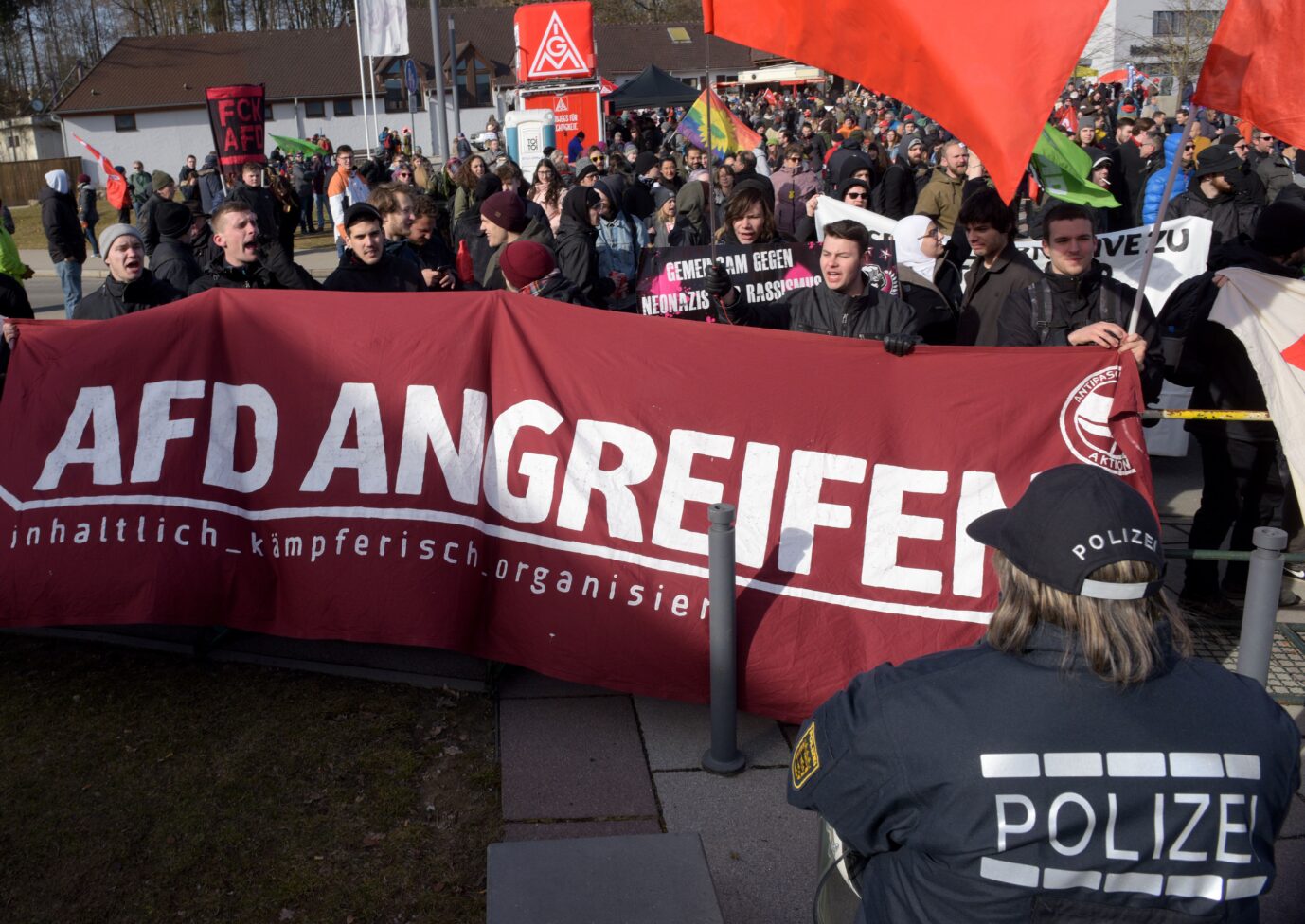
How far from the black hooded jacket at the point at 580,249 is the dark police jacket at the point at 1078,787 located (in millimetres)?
6200

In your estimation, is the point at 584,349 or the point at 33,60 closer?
the point at 584,349

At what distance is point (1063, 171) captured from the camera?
887 centimetres

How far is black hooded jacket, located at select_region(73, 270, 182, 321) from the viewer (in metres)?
Answer: 5.62

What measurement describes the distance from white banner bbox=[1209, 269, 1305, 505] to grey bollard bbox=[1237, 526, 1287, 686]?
45.5 inches

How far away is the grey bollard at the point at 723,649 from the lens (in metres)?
3.79

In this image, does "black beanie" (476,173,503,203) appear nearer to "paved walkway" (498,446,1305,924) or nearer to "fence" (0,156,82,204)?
"paved walkway" (498,446,1305,924)

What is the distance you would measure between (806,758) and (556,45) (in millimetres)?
25379

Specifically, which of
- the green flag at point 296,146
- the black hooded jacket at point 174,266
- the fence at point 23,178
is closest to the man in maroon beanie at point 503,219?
the black hooded jacket at point 174,266

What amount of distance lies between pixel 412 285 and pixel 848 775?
4.88 meters

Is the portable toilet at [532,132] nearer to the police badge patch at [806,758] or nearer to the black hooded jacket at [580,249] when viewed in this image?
the black hooded jacket at [580,249]

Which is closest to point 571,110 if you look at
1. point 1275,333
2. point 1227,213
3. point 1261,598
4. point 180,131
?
point 1227,213

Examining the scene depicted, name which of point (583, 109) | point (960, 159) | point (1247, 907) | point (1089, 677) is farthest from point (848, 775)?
point (583, 109)

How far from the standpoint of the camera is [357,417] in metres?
4.62

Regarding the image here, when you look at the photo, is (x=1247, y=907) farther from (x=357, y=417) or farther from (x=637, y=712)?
(x=357, y=417)
